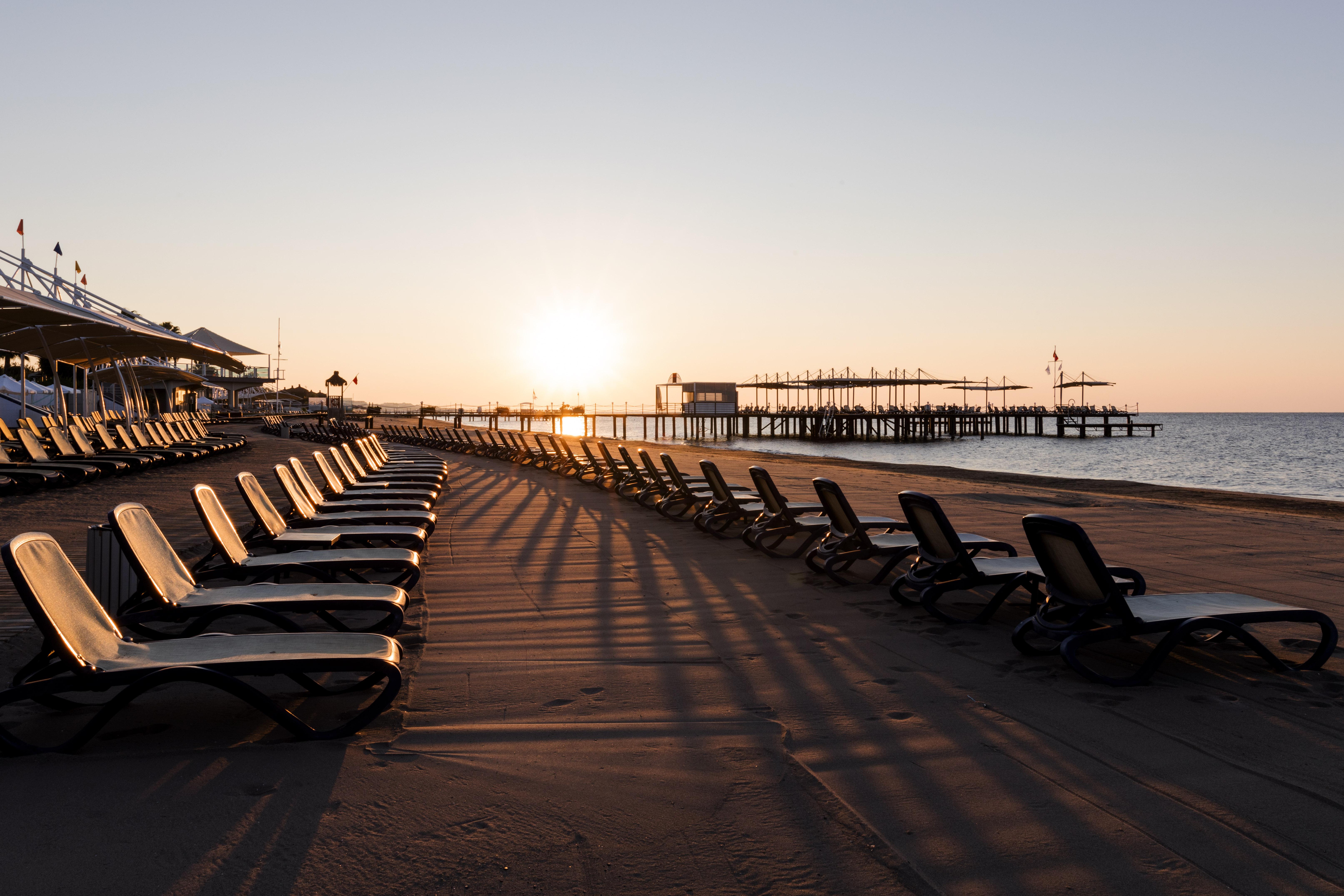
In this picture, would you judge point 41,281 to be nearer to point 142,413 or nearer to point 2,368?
point 142,413

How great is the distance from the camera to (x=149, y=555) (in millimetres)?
4375

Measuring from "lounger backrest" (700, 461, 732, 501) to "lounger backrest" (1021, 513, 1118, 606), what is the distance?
14.7 ft

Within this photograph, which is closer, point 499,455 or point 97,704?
point 97,704

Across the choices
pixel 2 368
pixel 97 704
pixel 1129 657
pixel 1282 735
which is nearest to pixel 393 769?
pixel 97 704

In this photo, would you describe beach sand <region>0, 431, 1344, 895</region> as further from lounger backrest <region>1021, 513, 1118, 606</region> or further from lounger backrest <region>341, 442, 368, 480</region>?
lounger backrest <region>341, 442, 368, 480</region>

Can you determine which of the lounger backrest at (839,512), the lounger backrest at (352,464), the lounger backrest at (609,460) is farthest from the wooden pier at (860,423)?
the lounger backrest at (839,512)

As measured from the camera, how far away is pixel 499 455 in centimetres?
2431

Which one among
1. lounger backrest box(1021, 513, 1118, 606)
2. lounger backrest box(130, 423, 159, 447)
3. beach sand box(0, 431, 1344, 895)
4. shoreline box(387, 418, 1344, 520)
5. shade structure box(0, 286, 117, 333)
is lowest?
beach sand box(0, 431, 1344, 895)

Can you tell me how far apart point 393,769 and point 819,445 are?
2845 inches

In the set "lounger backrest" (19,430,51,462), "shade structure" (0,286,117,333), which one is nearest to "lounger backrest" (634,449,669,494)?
"shade structure" (0,286,117,333)

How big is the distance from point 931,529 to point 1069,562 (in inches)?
51.4

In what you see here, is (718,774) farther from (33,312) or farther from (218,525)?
(33,312)

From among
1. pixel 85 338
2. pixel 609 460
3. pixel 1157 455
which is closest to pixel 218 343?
pixel 85 338

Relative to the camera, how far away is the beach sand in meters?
2.37
